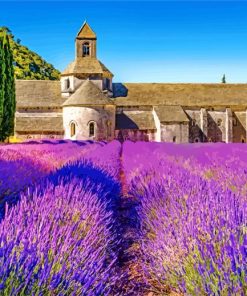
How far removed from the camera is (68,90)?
176ft

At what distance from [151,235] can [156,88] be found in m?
53.9

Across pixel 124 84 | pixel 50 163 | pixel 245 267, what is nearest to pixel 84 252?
pixel 245 267

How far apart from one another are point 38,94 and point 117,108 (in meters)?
8.99

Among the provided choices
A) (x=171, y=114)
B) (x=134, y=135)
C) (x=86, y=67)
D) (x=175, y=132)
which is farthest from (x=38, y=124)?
(x=175, y=132)

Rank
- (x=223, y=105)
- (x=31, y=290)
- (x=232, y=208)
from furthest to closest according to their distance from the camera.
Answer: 1. (x=223, y=105)
2. (x=232, y=208)
3. (x=31, y=290)

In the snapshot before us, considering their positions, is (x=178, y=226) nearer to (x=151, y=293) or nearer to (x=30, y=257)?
(x=151, y=293)

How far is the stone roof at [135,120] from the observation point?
2062 inches

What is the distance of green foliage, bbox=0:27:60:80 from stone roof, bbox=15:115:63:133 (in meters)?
52.4

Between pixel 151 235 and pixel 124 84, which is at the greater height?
pixel 124 84

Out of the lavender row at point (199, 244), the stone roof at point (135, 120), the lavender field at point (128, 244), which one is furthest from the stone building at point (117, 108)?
the lavender row at point (199, 244)

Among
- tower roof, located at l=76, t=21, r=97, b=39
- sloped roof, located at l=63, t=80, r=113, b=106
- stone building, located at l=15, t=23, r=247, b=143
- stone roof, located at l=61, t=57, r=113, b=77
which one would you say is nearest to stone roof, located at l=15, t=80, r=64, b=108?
stone building, located at l=15, t=23, r=247, b=143

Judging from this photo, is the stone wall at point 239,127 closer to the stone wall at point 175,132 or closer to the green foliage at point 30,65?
the stone wall at point 175,132

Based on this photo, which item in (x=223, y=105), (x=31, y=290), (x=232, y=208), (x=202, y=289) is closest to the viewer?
(x=31, y=290)

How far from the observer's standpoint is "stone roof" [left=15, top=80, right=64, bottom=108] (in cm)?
5226
